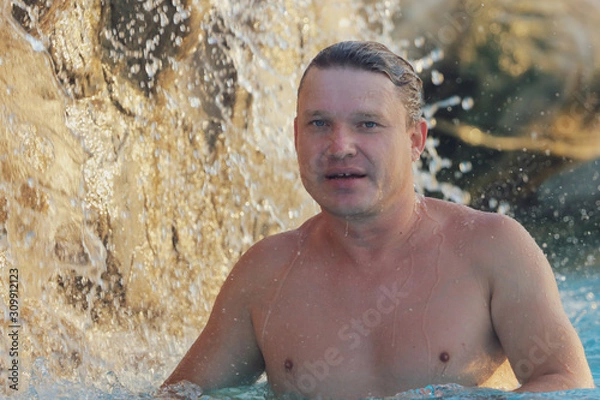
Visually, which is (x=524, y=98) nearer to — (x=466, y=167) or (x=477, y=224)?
(x=466, y=167)

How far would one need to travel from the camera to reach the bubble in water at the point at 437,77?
24.5ft

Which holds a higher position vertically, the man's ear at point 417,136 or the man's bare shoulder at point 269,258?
the man's ear at point 417,136

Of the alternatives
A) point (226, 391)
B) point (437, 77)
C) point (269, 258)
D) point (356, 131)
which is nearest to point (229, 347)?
point (226, 391)

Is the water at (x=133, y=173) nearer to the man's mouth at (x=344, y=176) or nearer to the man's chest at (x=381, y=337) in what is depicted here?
the man's chest at (x=381, y=337)

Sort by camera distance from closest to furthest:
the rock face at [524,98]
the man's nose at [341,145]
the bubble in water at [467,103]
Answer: the man's nose at [341,145] < the rock face at [524,98] < the bubble in water at [467,103]

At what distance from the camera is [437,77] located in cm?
749

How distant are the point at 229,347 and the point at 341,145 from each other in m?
0.68

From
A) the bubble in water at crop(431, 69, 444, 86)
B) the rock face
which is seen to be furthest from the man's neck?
the bubble in water at crop(431, 69, 444, 86)

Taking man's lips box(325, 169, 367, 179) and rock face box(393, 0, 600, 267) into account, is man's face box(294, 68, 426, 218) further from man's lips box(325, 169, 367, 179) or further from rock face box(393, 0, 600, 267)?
rock face box(393, 0, 600, 267)

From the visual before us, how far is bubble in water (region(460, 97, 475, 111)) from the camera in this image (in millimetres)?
7410

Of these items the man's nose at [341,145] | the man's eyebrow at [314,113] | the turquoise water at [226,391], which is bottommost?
the turquoise water at [226,391]

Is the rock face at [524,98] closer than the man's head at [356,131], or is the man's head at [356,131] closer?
the man's head at [356,131]

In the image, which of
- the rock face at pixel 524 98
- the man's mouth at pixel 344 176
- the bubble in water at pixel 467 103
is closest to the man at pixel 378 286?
the man's mouth at pixel 344 176

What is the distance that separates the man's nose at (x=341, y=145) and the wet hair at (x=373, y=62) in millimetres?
191
